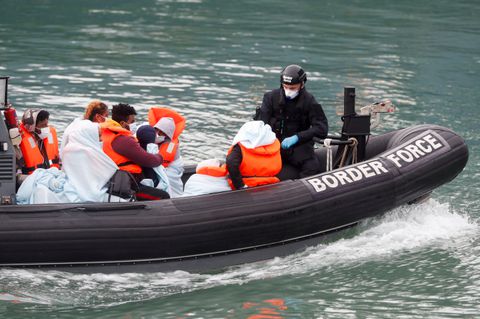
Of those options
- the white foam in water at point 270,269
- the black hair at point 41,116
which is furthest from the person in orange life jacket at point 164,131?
the white foam in water at point 270,269

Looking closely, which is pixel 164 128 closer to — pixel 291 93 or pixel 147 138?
pixel 147 138

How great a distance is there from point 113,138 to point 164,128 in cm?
73

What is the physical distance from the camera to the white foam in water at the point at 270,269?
8.31 m

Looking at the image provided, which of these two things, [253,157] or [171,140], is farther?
[171,140]

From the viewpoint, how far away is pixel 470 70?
19031 millimetres

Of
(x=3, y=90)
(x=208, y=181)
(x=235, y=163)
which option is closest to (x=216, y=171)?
(x=208, y=181)

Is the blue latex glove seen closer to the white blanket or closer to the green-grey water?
the white blanket

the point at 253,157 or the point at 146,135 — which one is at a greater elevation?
the point at 146,135

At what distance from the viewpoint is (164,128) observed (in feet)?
30.8

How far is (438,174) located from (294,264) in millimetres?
1944

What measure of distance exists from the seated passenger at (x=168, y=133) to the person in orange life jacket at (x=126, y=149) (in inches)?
16.6

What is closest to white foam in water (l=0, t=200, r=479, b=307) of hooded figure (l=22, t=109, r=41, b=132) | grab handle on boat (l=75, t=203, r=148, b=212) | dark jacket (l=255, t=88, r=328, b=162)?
grab handle on boat (l=75, t=203, r=148, b=212)

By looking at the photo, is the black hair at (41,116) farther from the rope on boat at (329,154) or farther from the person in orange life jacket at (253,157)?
the rope on boat at (329,154)

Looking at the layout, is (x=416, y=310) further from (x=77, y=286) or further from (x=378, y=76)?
(x=378, y=76)
